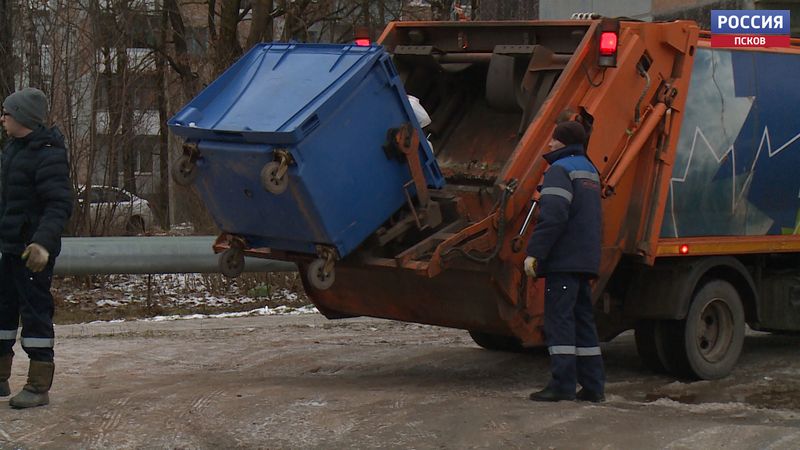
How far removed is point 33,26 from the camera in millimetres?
14602

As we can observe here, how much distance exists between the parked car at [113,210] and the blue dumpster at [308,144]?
23.6 feet

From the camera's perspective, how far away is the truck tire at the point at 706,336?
8.38 metres

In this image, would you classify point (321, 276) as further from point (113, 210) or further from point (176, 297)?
point (113, 210)

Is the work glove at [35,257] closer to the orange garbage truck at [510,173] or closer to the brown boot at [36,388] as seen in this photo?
the brown boot at [36,388]

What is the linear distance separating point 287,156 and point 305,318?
5.12 meters

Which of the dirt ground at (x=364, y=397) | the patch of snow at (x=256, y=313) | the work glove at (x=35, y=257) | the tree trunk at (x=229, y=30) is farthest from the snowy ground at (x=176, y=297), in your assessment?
the tree trunk at (x=229, y=30)

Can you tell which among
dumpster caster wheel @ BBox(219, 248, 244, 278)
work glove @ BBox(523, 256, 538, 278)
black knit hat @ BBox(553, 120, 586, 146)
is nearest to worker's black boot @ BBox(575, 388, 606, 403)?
work glove @ BBox(523, 256, 538, 278)

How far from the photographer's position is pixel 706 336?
28.4ft

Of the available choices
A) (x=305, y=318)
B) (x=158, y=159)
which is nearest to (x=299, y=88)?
(x=305, y=318)

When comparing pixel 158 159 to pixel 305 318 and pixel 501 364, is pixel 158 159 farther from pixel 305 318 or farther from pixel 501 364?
pixel 501 364

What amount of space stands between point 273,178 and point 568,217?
1744 millimetres

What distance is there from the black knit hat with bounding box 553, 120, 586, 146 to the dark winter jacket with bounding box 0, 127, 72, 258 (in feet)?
9.22

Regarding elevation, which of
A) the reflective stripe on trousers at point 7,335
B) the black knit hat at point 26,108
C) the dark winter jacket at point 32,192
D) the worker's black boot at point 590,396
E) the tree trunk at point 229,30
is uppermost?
the tree trunk at point 229,30

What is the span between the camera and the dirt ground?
6.41 meters
